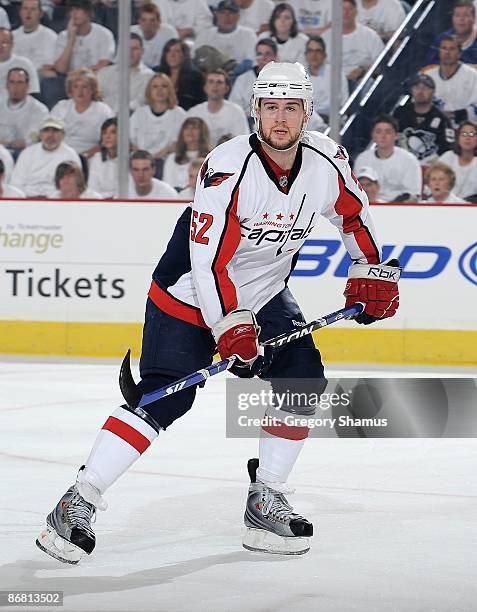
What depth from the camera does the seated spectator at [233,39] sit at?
773 cm

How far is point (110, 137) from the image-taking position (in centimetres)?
763

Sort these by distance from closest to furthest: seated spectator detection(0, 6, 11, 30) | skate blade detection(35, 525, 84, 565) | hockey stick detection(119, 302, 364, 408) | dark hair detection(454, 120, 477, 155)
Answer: skate blade detection(35, 525, 84, 565) < hockey stick detection(119, 302, 364, 408) < dark hair detection(454, 120, 477, 155) < seated spectator detection(0, 6, 11, 30)

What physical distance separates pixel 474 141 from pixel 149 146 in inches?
72.7

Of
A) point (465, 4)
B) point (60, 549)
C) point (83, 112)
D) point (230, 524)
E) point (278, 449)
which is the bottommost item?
point (230, 524)

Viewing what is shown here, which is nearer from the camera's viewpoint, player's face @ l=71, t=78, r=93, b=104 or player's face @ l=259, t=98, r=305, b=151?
player's face @ l=259, t=98, r=305, b=151

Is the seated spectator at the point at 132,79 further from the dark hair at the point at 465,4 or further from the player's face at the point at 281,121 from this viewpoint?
the player's face at the point at 281,121

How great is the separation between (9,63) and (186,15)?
1099mm

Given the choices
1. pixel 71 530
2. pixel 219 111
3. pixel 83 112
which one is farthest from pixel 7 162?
pixel 71 530

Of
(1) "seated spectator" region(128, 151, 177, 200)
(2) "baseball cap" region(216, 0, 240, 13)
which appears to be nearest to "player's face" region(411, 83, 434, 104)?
(2) "baseball cap" region(216, 0, 240, 13)

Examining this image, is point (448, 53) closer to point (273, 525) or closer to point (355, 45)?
point (355, 45)

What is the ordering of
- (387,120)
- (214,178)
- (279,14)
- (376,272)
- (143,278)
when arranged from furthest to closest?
(279,14) < (387,120) < (143,278) < (376,272) < (214,178)

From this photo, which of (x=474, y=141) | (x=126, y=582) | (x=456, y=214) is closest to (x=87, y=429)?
(x=126, y=582)

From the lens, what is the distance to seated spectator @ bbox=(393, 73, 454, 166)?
7.35m

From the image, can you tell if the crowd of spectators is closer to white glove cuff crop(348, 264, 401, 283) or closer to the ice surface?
the ice surface
